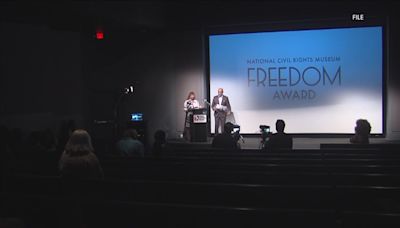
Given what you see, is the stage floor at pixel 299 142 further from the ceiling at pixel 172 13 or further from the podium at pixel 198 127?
the ceiling at pixel 172 13

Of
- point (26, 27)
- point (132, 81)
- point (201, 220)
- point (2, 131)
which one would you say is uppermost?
point (26, 27)

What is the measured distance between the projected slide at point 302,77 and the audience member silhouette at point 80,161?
7.89 m

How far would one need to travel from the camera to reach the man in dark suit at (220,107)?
38.2 ft

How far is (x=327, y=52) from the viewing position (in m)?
11.3

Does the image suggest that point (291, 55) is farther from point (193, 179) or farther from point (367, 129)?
point (193, 179)

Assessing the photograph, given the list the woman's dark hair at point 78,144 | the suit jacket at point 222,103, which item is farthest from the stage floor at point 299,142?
the woman's dark hair at point 78,144

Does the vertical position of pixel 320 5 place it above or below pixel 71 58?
above

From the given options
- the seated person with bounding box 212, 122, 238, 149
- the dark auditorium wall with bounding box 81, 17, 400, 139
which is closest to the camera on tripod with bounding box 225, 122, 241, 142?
the seated person with bounding box 212, 122, 238, 149

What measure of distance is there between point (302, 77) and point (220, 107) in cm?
204

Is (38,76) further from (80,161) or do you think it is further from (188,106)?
(80,161)

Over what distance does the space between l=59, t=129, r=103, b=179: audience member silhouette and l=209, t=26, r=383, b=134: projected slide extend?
789 centimetres

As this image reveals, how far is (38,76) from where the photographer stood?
9.79 metres

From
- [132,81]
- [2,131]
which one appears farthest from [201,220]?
[132,81]

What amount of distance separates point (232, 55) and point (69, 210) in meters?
9.34
